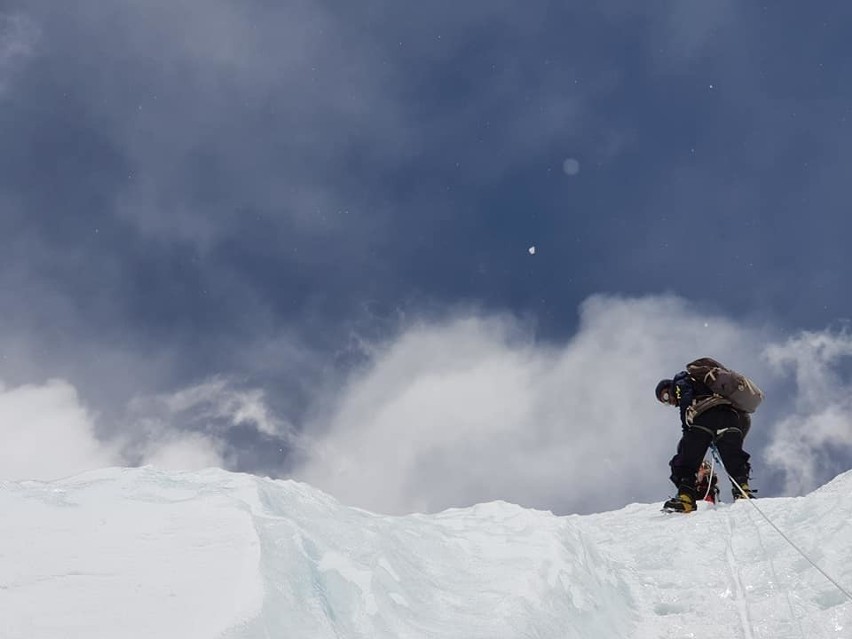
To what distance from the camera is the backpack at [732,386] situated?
8141mm

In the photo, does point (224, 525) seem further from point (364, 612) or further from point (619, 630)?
point (619, 630)

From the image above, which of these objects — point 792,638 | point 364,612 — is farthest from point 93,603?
point 792,638

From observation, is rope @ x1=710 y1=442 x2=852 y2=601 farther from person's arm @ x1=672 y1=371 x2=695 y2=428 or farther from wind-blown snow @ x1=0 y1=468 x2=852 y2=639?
person's arm @ x1=672 y1=371 x2=695 y2=428

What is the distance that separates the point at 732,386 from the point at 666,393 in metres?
0.81

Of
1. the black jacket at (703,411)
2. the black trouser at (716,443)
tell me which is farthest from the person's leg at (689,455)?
the black jacket at (703,411)

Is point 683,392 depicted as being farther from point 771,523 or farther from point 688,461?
point 771,523

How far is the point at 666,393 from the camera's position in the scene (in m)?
8.69

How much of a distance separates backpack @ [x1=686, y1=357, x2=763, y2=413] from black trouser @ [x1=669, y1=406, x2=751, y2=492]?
167 mm

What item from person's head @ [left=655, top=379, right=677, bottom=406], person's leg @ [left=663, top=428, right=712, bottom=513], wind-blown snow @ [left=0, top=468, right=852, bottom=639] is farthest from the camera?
person's head @ [left=655, top=379, right=677, bottom=406]

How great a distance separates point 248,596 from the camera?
283 centimetres

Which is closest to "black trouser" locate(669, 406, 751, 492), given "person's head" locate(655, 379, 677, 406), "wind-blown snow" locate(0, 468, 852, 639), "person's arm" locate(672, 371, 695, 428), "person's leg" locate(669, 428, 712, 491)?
"person's leg" locate(669, 428, 712, 491)

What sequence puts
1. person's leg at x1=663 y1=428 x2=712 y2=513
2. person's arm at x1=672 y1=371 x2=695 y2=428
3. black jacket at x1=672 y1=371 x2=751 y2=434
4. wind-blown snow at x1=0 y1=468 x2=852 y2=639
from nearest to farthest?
1. wind-blown snow at x1=0 y1=468 x2=852 y2=639
2. person's leg at x1=663 y1=428 x2=712 y2=513
3. black jacket at x1=672 y1=371 x2=751 y2=434
4. person's arm at x1=672 y1=371 x2=695 y2=428

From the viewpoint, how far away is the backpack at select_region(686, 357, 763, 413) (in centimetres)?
814

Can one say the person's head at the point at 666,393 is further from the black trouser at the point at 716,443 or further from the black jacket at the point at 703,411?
Result: the black trouser at the point at 716,443
